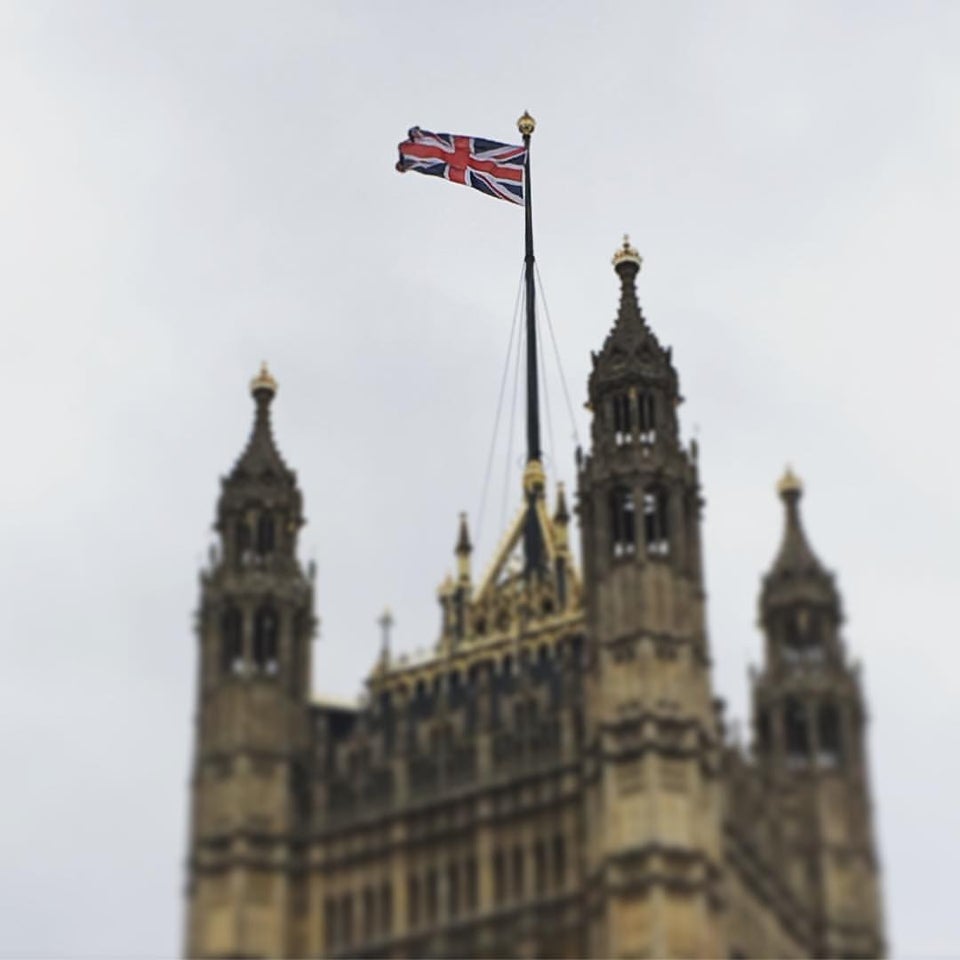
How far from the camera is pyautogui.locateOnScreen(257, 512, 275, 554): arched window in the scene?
97.1 meters

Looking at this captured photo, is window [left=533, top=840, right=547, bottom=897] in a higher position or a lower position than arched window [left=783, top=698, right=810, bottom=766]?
lower

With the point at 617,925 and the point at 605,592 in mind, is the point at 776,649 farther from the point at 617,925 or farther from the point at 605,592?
the point at 617,925

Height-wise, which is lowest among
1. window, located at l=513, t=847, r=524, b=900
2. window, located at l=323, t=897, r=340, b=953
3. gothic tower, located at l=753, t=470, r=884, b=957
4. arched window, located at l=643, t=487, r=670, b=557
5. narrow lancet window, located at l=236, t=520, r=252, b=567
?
window, located at l=323, t=897, r=340, b=953

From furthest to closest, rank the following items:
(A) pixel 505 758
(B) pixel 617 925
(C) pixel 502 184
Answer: (C) pixel 502 184 < (A) pixel 505 758 < (B) pixel 617 925

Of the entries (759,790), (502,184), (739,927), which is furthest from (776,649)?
(502,184)

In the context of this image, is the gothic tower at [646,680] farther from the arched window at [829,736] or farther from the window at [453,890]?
the arched window at [829,736]

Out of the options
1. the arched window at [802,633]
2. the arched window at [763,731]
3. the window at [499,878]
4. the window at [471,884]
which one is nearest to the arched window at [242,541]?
the window at [471,884]

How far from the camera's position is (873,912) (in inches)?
3637

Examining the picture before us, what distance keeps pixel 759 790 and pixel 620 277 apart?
1998 cm

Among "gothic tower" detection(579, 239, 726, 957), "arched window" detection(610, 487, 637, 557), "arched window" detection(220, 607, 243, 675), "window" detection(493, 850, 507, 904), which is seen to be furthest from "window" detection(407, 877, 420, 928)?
"arched window" detection(610, 487, 637, 557)

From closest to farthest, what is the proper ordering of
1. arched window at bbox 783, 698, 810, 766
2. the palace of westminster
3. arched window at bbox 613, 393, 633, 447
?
the palace of westminster < arched window at bbox 783, 698, 810, 766 < arched window at bbox 613, 393, 633, 447

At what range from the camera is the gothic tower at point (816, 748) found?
302 feet

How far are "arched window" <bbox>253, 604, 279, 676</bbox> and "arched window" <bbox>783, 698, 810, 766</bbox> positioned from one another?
1609 cm

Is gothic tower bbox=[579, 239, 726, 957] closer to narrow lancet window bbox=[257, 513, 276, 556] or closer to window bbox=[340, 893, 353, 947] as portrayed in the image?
window bbox=[340, 893, 353, 947]
